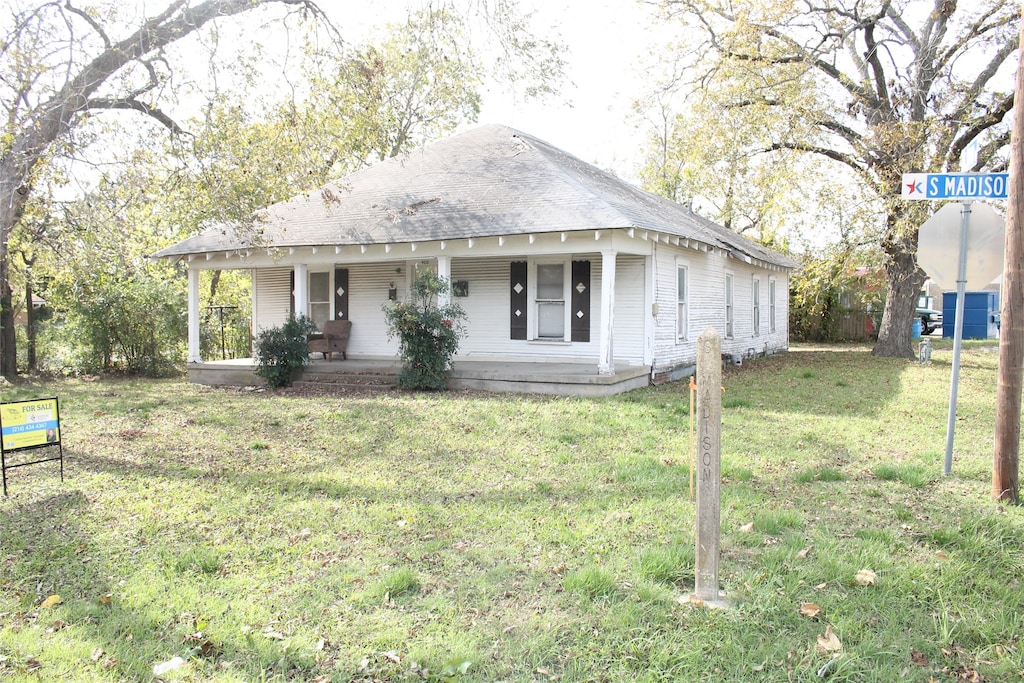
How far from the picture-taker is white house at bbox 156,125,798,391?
41.7ft

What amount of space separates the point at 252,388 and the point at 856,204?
582 inches

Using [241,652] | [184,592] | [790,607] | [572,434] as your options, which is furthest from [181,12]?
[790,607]

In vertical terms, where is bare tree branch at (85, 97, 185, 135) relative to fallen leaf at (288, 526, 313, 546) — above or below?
above

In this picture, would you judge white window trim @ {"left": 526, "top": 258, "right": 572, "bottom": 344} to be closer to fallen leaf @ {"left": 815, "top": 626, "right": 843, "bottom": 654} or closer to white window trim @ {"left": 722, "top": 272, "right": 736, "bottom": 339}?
white window trim @ {"left": 722, "top": 272, "right": 736, "bottom": 339}

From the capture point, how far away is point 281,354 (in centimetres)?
1380

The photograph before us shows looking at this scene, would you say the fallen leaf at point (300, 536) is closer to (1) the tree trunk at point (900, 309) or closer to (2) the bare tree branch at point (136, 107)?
(2) the bare tree branch at point (136, 107)

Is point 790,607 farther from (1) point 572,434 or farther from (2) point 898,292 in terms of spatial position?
(2) point 898,292

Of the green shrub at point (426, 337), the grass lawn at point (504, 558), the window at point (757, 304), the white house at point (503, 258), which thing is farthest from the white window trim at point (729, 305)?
the grass lawn at point (504, 558)

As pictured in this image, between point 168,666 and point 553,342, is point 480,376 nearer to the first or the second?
point 553,342

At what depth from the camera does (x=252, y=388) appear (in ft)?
46.8

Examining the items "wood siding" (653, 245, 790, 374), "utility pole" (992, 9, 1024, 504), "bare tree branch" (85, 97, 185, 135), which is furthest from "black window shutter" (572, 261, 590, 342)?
"utility pole" (992, 9, 1024, 504)

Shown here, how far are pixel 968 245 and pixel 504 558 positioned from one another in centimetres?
512

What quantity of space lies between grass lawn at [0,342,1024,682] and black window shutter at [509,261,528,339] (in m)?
5.65

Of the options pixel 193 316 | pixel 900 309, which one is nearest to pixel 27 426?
pixel 193 316
